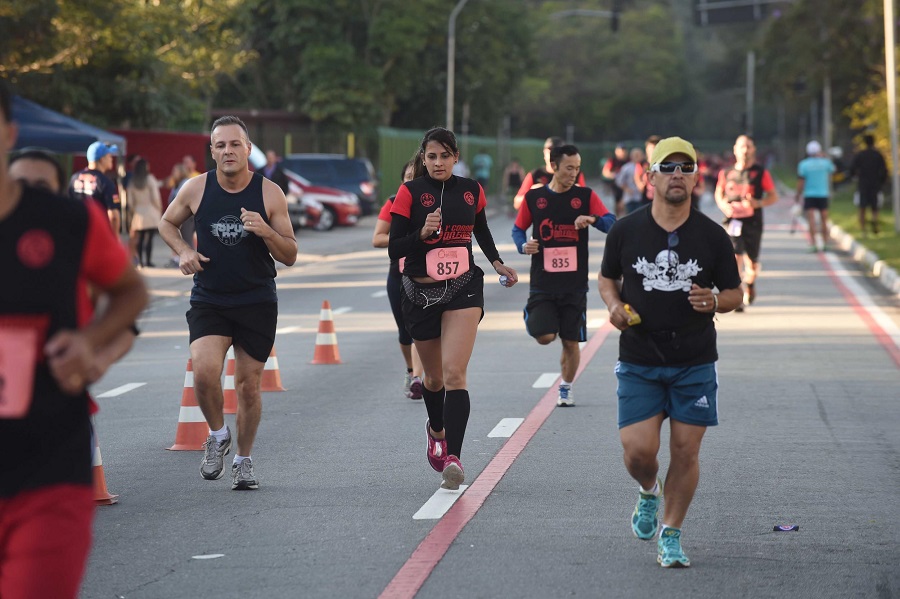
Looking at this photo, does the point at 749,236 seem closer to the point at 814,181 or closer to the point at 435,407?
the point at 814,181

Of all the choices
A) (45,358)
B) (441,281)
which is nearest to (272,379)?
(441,281)

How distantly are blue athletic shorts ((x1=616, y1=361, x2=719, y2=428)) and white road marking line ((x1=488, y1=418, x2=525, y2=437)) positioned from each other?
3.56m

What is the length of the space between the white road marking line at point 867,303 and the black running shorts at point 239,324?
8384mm

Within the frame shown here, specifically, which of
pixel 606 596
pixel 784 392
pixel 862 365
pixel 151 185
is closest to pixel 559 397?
pixel 784 392

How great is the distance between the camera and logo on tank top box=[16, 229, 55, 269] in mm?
3916

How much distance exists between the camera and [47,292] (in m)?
3.96

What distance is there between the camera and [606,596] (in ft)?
19.6

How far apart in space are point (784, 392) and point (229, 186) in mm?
5357

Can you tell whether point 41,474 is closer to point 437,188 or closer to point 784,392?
point 437,188

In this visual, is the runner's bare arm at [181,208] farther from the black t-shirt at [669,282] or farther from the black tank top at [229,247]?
the black t-shirt at [669,282]

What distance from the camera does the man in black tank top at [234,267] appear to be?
792cm

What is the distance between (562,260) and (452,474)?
3.47 metres

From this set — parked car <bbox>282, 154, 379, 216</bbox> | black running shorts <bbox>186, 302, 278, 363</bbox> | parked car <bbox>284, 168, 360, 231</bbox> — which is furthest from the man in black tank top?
parked car <bbox>282, 154, 379, 216</bbox>

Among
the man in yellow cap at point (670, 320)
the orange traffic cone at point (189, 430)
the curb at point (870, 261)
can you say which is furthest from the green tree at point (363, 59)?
the man in yellow cap at point (670, 320)
